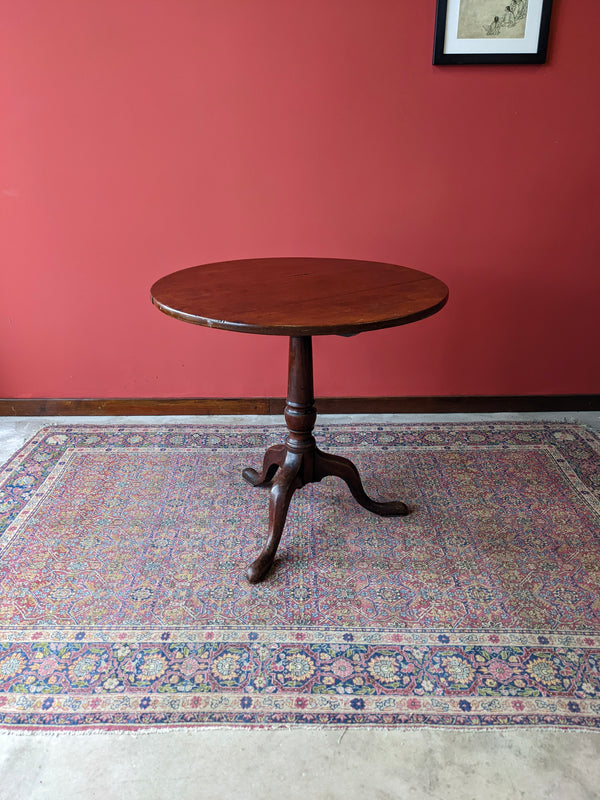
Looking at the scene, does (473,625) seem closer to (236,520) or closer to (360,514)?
(360,514)

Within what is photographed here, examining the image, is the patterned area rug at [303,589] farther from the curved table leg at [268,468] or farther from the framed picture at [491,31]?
the framed picture at [491,31]

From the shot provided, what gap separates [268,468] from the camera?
239cm

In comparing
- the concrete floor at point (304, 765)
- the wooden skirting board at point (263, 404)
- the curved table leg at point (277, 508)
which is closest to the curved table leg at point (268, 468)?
the curved table leg at point (277, 508)

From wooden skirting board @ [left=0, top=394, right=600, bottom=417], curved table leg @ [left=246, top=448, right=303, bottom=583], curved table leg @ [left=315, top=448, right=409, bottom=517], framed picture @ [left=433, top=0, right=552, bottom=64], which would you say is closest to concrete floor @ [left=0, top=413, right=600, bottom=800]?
curved table leg @ [left=246, top=448, right=303, bottom=583]

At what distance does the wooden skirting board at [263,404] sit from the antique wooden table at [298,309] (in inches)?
26.1

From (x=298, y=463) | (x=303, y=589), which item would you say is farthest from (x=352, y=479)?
(x=303, y=589)

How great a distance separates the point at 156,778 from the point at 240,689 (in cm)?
28

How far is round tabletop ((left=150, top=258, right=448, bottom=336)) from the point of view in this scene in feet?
5.26

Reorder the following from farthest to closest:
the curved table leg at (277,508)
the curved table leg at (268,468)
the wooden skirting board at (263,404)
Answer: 1. the wooden skirting board at (263,404)
2. the curved table leg at (268,468)
3. the curved table leg at (277,508)

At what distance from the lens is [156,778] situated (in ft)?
4.48

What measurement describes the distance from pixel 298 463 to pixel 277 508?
0.18m

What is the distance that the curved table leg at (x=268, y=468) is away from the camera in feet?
7.58

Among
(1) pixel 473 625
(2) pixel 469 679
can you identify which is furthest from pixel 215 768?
(1) pixel 473 625

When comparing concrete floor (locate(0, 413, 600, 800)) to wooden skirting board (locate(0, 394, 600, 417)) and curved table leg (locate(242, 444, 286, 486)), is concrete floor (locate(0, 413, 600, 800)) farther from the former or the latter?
wooden skirting board (locate(0, 394, 600, 417))
